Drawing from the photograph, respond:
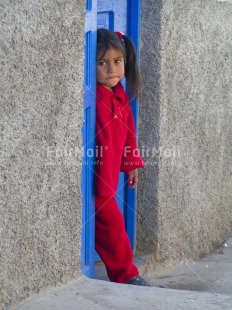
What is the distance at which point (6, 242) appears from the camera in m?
3.04

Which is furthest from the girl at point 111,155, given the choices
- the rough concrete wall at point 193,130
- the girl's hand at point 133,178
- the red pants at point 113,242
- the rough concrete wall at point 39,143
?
the rough concrete wall at point 39,143

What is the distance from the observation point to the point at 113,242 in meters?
4.18

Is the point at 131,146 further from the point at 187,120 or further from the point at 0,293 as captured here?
the point at 0,293

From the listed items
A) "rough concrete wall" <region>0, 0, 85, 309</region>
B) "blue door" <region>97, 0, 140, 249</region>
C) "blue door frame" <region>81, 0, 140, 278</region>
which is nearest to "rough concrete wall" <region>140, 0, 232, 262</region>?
"blue door" <region>97, 0, 140, 249</region>

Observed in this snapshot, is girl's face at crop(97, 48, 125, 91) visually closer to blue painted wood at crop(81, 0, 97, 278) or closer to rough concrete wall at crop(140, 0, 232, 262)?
blue painted wood at crop(81, 0, 97, 278)

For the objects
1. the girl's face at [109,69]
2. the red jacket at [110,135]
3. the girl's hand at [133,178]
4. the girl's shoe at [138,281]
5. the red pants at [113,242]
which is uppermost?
the girl's face at [109,69]

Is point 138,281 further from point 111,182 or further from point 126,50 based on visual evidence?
point 126,50

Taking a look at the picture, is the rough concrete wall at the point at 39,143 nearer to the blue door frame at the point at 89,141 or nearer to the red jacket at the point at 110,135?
the blue door frame at the point at 89,141

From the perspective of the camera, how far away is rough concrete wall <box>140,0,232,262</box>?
Answer: 4.68m

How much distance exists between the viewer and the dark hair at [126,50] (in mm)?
4141

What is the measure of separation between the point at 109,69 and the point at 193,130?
3.55 ft

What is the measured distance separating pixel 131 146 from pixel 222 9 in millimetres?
1491

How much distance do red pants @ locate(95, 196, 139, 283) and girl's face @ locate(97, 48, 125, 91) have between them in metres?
0.63

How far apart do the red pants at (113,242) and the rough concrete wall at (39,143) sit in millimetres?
567
